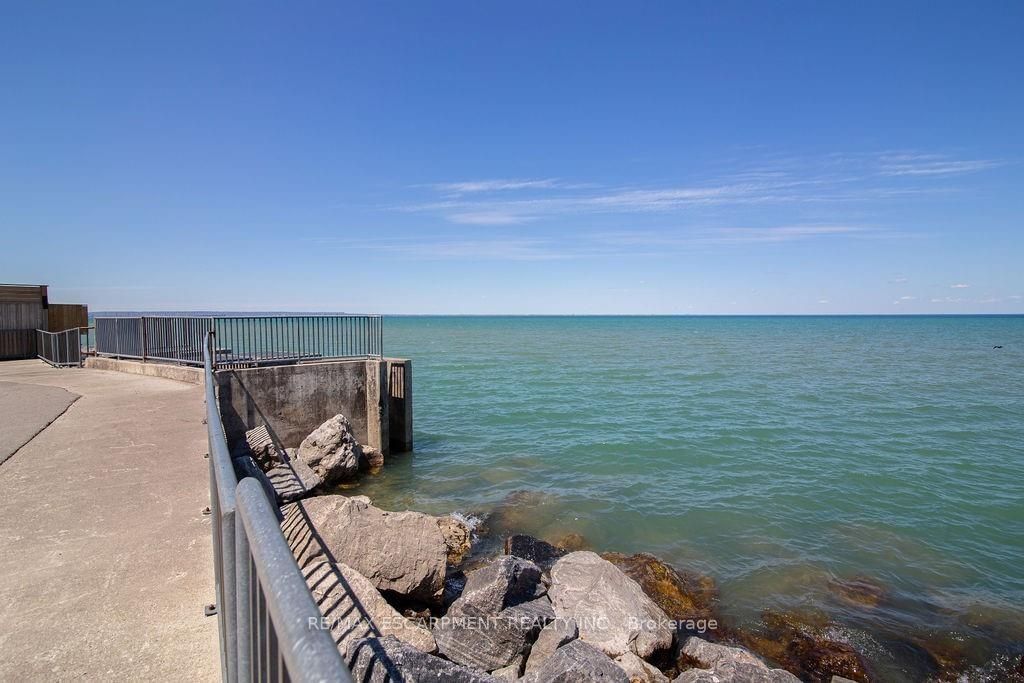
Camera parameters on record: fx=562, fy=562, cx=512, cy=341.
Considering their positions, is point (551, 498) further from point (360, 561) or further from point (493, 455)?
point (360, 561)

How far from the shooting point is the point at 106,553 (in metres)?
4.64

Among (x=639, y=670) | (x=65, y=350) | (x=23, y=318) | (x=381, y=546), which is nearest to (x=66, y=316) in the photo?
(x=23, y=318)

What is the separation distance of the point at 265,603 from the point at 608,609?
20.6ft

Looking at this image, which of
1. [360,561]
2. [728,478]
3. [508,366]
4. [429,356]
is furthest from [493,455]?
[429,356]

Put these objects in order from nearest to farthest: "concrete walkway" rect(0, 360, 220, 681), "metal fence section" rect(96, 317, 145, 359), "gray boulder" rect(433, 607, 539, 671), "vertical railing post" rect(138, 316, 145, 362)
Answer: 1. "concrete walkway" rect(0, 360, 220, 681)
2. "gray boulder" rect(433, 607, 539, 671)
3. "vertical railing post" rect(138, 316, 145, 362)
4. "metal fence section" rect(96, 317, 145, 359)

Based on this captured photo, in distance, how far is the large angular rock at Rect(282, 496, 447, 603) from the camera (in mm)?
6707

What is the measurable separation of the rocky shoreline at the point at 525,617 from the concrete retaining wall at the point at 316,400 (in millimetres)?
3315

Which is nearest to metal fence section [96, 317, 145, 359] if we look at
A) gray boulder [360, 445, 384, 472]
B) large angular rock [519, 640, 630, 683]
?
gray boulder [360, 445, 384, 472]

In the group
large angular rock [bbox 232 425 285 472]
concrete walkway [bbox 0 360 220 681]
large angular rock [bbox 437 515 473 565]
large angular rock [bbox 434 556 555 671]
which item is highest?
concrete walkway [bbox 0 360 220 681]

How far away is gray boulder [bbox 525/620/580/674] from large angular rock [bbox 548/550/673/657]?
0.34 meters

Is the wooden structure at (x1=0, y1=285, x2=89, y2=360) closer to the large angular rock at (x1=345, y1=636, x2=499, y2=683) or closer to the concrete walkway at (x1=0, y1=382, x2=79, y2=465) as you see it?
the concrete walkway at (x1=0, y1=382, x2=79, y2=465)

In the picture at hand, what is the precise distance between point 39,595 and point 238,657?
353 centimetres

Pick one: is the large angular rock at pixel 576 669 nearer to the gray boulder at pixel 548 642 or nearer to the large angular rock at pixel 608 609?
the gray boulder at pixel 548 642

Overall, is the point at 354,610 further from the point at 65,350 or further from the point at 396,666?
the point at 65,350
